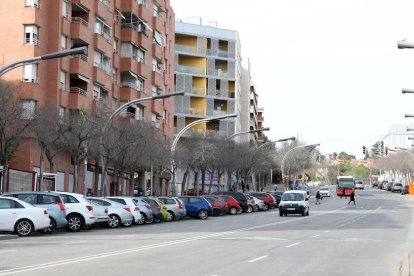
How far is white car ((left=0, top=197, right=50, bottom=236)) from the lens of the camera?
83.9 feet

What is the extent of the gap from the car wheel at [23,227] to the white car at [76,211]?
335 cm

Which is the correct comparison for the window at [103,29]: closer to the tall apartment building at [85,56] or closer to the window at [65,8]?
the tall apartment building at [85,56]

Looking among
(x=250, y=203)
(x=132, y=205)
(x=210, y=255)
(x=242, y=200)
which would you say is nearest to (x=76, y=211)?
(x=132, y=205)

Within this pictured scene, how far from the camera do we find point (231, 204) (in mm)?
51969

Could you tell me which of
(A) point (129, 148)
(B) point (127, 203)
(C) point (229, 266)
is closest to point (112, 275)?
(C) point (229, 266)

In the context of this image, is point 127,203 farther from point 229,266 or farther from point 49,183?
point 229,266

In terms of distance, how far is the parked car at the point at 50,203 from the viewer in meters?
27.9

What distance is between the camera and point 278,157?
118750 millimetres

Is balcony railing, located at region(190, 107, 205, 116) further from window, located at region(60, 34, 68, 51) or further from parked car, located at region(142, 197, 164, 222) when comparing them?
parked car, located at region(142, 197, 164, 222)

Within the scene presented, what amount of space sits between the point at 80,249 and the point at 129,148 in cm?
2549

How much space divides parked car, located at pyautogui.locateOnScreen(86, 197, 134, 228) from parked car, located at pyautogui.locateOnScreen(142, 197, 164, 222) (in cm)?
360

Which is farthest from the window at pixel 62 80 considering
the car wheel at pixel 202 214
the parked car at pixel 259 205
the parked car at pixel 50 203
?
the parked car at pixel 50 203

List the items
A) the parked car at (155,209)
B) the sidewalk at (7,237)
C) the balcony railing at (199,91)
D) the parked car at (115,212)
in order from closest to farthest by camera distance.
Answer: the sidewalk at (7,237), the parked car at (115,212), the parked car at (155,209), the balcony railing at (199,91)

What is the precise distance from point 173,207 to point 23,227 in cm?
1520
